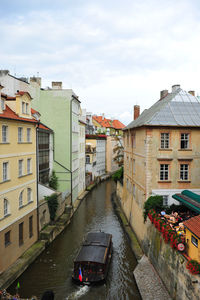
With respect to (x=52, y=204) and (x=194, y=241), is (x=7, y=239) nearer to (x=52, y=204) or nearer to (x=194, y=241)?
(x=52, y=204)

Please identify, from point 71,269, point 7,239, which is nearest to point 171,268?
point 71,269

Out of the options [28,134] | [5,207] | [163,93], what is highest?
[163,93]

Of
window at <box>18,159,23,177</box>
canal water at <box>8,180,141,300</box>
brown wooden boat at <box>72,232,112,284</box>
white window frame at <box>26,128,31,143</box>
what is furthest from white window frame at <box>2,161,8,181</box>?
brown wooden boat at <box>72,232,112,284</box>

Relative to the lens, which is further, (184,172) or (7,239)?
(184,172)

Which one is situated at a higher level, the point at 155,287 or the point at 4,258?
the point at 4,258

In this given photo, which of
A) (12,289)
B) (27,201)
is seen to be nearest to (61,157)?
(27,201)

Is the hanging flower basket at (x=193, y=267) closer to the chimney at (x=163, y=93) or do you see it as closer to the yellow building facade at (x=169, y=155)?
the yellow building facade at (x=169, y=155)

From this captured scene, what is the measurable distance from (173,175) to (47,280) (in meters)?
13.4

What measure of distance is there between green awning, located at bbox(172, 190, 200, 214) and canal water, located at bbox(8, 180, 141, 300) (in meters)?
6.65

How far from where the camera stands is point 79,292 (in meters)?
17.8

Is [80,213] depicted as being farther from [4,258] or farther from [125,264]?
[4,258]

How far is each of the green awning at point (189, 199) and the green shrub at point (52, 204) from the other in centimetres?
1289

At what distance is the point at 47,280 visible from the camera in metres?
19.5

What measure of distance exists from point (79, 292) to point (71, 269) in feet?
11.4
